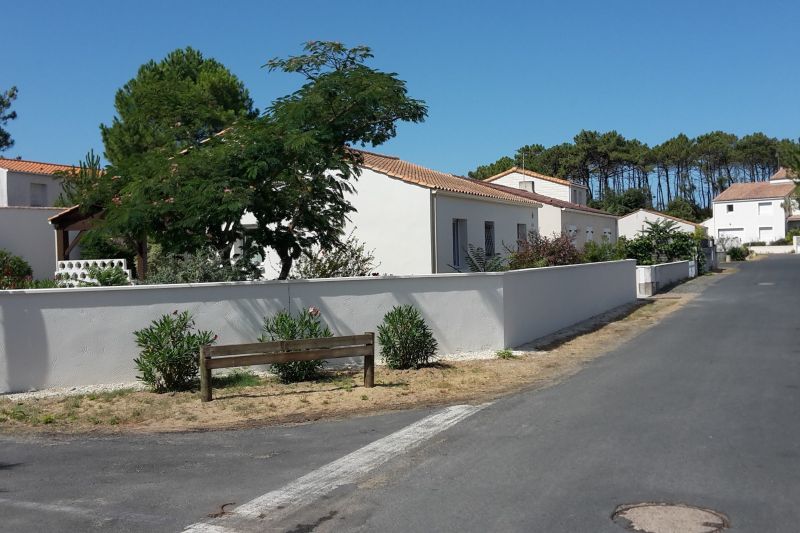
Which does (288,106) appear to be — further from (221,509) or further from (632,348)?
(221,509)

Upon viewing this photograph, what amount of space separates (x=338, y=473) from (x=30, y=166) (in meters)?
39.0

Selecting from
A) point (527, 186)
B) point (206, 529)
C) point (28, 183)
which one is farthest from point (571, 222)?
point (206, 529)

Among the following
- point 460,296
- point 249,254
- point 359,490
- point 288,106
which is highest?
point 288,106

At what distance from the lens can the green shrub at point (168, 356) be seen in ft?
35.4

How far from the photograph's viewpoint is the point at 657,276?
3072cm

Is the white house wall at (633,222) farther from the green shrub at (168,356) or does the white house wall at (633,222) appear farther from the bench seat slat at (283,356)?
the green shrub at (168,356)

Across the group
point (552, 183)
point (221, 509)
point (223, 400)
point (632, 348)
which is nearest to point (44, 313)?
point (223, 400)

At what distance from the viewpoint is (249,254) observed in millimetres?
14180

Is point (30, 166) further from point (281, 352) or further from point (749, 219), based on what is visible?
point (749, 219)

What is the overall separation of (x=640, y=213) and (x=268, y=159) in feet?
175

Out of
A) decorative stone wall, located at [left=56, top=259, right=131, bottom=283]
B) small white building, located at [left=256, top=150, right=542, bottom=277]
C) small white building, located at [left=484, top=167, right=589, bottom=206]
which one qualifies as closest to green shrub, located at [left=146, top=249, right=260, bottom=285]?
decorative stone wall, located at [left=56, top=259, right=131, bottom=283]

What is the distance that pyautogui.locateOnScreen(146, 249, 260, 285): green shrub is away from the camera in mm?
13141

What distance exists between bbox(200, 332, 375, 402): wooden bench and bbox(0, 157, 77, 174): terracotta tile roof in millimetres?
30945

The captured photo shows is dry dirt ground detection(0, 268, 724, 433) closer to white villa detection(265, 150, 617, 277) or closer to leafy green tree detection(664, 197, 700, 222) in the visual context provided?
white villa detection(265, 150, 617, 277)
